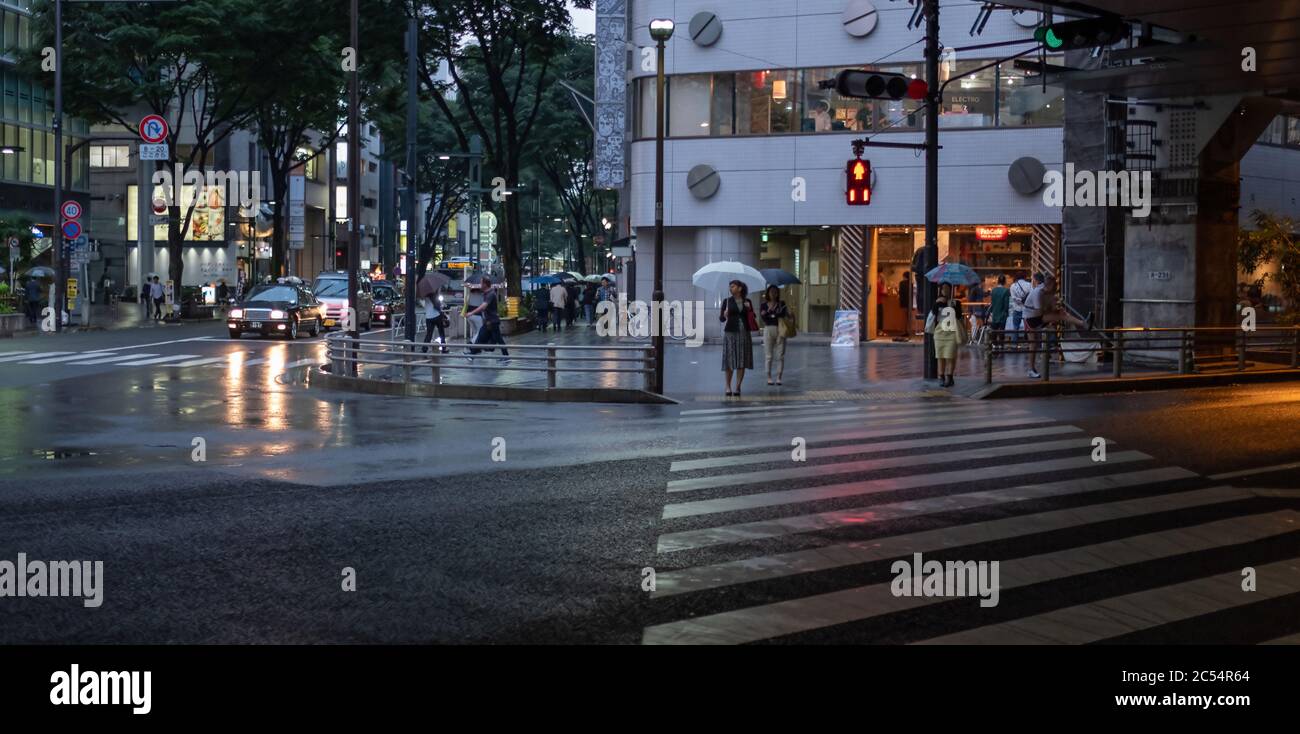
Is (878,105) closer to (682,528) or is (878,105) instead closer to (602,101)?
(602,101)

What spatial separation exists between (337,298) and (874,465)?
135ft

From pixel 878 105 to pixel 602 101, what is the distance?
32.3 ft

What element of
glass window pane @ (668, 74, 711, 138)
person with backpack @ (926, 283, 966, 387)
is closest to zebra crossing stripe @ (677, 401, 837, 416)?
person with backpack @ (926, 283, 966, 387)

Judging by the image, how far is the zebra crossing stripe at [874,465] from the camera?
13070 mm

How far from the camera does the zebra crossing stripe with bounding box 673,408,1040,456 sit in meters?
16.0

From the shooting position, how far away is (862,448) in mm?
15805

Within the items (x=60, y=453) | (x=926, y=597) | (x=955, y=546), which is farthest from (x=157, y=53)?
(x=926, y=597)

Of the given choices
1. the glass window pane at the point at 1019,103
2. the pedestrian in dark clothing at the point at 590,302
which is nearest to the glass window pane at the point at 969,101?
the glass window pane at the point at 1019,103

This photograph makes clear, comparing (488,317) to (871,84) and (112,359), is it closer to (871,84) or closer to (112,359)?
(112,359)

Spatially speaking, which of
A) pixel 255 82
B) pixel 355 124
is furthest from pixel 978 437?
pixel 255 82

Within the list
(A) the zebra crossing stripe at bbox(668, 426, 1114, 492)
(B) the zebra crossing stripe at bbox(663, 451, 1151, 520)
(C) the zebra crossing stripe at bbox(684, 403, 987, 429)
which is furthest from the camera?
(C) the zebra crossing stripe at bbox(684, 403, 987, 429)

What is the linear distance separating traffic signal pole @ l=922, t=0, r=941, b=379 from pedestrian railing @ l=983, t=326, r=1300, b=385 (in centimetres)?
107

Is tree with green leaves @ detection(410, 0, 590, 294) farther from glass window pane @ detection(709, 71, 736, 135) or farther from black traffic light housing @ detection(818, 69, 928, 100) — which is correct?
black traffic light housing @ detection(818, 69, 928, 100)

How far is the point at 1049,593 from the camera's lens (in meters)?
8.38
